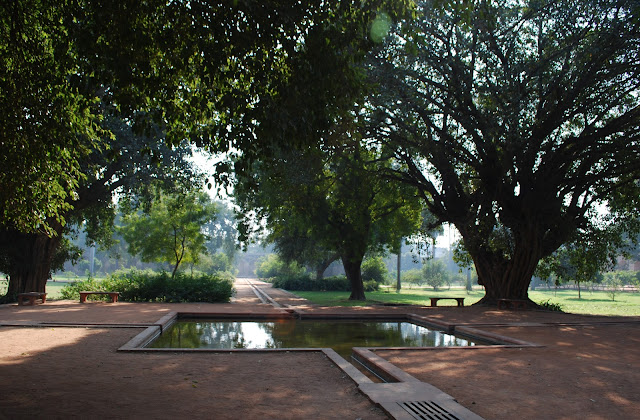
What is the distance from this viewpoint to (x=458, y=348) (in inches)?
352

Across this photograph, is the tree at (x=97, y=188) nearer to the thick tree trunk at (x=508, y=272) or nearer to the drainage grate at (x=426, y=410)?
the thick tree trunk at (x=508, y=272)

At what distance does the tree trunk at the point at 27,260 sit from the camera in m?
20.4

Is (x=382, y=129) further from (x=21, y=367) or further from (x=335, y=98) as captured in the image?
(x=21, y=367)

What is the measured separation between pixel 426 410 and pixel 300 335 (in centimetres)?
729

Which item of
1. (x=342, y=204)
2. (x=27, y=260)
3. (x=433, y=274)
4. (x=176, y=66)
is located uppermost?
(x=342, y=204)

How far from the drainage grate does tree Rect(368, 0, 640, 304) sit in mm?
10550

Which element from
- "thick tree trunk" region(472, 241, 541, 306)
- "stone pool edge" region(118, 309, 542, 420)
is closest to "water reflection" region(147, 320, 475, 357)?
"stone pool edge" region(118, 309, 542, 420)

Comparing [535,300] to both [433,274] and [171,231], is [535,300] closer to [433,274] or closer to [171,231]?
[171,231]

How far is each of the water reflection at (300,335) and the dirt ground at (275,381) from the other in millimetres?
1680

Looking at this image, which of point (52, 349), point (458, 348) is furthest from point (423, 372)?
point (52, 349)

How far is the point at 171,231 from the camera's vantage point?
29703 mm

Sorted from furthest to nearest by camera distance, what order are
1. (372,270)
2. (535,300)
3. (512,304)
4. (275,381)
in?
(372,270)
(535,300)
(512,304)
(275,381)

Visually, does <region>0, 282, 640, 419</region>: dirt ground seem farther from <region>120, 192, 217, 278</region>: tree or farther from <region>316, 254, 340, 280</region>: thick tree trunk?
<region>316, 254, 340, 280</region>: thick tree trunk

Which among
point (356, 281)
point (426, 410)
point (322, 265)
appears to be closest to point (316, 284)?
point (322, 265)
